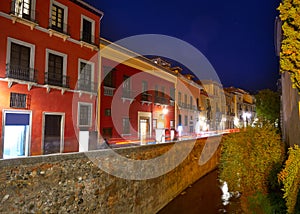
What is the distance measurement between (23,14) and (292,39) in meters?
13.6

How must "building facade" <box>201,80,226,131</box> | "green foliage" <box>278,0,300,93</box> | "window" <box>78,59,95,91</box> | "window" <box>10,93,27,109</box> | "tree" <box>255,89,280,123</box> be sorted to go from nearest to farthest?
"green foliage" <box>278,0,300,93</box>, "window" <box>10,93,27,109</box>, "window" <box>78,59,95,91</box>, "tree" <box>255,89,280,123</box>, "building facade" <box>201,80,226,131</box>

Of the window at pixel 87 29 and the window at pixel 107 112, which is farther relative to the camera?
the window at pixel 107 112

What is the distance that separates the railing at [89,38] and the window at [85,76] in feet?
4.99

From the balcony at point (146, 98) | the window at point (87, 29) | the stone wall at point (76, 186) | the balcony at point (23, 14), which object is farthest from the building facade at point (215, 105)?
the balcony at point (23, 14)

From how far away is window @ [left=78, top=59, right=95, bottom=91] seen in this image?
1689cm

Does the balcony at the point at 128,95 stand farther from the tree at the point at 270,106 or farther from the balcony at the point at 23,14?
the tree at the point at 270,106

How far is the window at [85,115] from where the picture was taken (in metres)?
16.8

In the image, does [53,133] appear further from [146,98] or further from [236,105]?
[236,105]

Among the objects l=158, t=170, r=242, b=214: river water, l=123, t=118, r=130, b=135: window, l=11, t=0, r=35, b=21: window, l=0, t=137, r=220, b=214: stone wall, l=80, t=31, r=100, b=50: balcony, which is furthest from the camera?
l=123, t=118, r=130, b=135: window

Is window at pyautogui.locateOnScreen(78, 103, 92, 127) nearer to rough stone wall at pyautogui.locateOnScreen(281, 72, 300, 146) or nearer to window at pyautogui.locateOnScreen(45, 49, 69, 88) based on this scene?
window at pyautogui.locateOnScreen(45, 49, 69, 88)

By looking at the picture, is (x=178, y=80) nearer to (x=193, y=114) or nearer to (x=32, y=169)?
(x=193, y=114)

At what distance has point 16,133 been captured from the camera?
43.9 ft

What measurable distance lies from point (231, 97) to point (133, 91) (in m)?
40.6

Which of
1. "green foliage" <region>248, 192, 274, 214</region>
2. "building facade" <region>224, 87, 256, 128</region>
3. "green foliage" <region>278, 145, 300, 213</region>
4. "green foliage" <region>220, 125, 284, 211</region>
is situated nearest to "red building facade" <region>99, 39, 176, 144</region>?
"green foliage" <region>220, 125, 284, 211</region>
